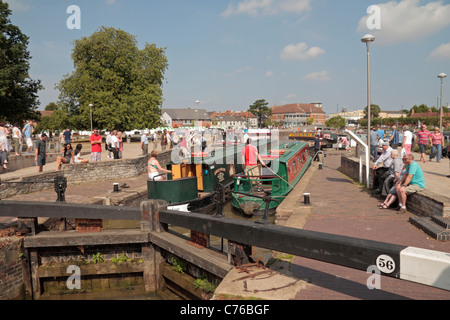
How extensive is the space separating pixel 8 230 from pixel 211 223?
14.1ft

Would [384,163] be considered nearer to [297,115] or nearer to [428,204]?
[428,204]

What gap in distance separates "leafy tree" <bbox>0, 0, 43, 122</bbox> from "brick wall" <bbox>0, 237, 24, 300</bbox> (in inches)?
969

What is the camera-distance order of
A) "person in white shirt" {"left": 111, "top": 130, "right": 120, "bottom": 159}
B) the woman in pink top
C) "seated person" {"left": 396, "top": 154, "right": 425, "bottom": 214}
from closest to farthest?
"seated person" {"left": 396, "top": 154, "right": 425, "bottom": 214} → the woman in pink top → "person in white shirt" {"left": 111, "top": 130, "right": 120, "bottom": 159}

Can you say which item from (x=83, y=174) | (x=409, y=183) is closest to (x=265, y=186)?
(x=409, y=183)

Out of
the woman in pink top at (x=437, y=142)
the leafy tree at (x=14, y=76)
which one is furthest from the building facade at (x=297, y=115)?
the woman in pink top at (x=437, y=142)

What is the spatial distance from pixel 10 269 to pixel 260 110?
133 meters

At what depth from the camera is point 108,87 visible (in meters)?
38.0

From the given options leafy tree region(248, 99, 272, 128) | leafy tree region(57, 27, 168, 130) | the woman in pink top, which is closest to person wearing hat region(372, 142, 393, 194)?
the woman in pink top

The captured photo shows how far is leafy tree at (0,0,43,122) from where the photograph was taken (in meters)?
26.9

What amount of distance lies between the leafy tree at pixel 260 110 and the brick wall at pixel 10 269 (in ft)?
434

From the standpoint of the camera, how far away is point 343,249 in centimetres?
354

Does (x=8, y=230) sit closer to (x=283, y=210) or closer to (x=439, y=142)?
(x=283, y=210)

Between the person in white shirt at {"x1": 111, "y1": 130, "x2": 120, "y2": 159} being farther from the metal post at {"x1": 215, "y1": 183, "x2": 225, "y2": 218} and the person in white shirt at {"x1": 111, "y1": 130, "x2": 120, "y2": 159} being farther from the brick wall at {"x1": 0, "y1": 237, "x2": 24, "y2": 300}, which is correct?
the metal post at {"x1": 215, "y1": 183, "x2": 225, "y2": 218}
